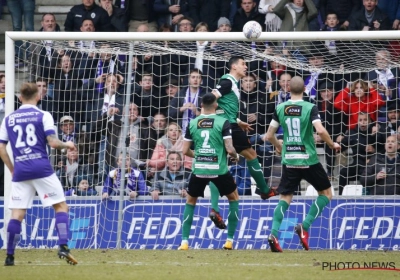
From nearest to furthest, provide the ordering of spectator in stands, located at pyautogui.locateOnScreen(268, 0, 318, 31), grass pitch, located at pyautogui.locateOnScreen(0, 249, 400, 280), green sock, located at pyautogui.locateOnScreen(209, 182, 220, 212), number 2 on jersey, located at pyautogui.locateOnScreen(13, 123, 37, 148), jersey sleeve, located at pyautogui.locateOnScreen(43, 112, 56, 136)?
grass pitch, located at pyautogui.locateOnScreen(0, 249, 400, 280) < jersey sleeve, located at pyautogui.locateOnScreen(43, 112, 56, 136) < number 2 on jersey, located at pyautogui.locateOnScreen(13, 123, 37, 148) < green sock, located at pyautogui.locateOnScreen(209, 182, 220, 212) < spectator in stands, located at pyautogui.locateOnScreen(268, 0, 318, 31)

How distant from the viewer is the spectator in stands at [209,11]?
19.9 m

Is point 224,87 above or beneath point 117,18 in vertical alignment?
beneath

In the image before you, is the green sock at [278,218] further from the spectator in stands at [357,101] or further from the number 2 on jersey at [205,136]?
the spectator in stands at [357,101]

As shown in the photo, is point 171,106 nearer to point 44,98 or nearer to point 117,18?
point 44,98

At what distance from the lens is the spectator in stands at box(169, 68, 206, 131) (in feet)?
56.1

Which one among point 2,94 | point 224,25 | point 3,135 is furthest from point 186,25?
point 3,135

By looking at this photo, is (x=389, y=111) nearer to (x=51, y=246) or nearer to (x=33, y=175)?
(x=51, y=246)

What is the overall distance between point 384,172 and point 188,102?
11.2 feet

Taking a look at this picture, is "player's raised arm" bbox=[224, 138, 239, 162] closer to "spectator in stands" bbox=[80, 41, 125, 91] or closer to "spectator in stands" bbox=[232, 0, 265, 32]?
"spectator in stands" bbox=[80, 41, 125, 91]

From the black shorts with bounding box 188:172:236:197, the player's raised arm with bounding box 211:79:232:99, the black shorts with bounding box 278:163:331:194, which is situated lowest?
the black shorts with bounding box 188:172:236:197

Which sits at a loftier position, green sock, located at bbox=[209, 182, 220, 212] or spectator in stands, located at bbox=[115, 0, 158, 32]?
spectator in stands, located at bbox=[115, 0, 158, 32]

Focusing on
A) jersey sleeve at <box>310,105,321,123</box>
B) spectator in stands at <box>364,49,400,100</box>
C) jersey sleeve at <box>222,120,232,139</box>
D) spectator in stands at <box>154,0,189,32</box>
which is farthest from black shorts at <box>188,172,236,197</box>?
spectator in stands at <box>154,0,189,32</box>

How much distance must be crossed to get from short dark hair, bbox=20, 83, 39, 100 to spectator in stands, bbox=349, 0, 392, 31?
8.63 metres

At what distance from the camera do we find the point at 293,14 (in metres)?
19.2
